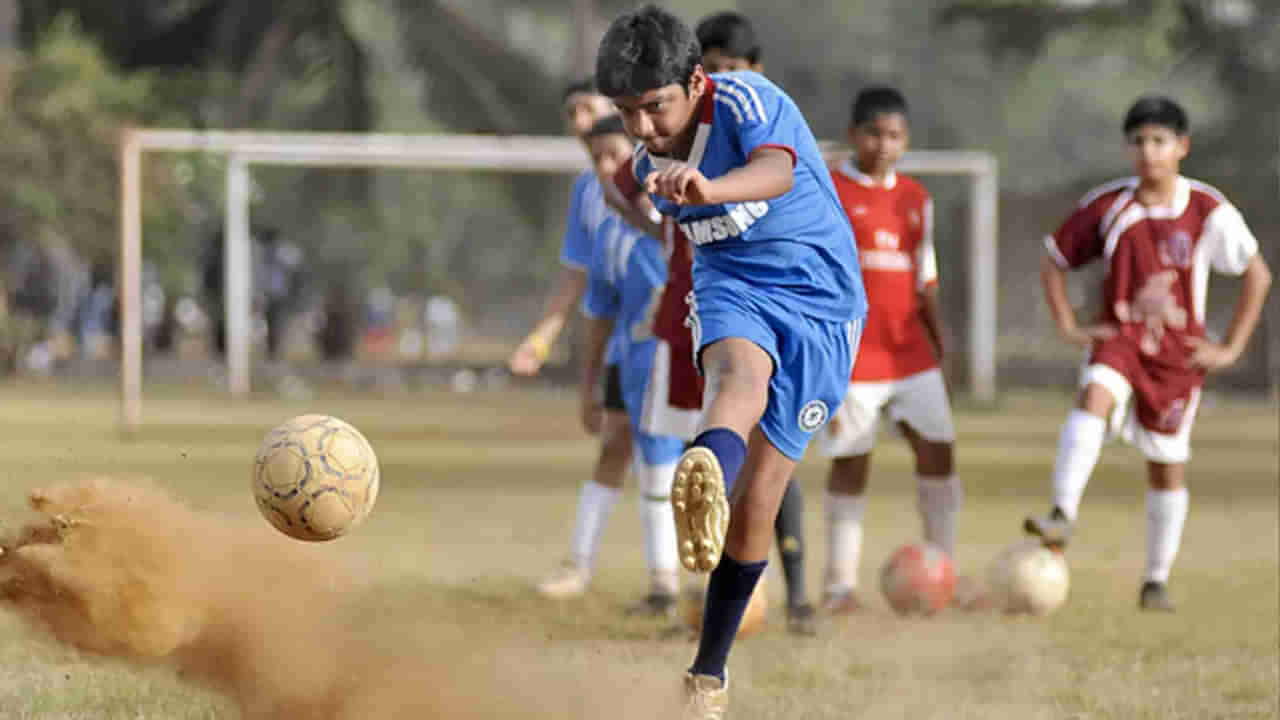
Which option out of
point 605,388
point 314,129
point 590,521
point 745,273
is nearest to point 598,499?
point 590,521

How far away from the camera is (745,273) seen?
548 cm

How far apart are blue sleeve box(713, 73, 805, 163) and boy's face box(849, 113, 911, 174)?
2641mm

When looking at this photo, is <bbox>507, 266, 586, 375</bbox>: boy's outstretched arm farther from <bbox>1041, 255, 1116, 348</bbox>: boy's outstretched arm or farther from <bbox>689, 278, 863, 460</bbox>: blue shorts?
<bbox>689, 278, 863, 460</bbox>: blue shorts

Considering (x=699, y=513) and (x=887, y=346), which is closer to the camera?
(x=699, y=513)

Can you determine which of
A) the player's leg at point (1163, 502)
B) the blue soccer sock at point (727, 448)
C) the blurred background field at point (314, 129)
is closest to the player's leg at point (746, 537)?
the blue soccer sock at point (727, 448)

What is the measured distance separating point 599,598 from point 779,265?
343 cm

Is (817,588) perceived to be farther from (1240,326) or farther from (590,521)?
(1240,326)

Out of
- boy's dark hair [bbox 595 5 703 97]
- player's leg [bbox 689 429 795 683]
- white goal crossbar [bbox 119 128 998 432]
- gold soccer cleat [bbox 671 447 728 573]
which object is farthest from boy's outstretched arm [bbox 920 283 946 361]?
white goal crossbar [bbox 119 128 998 432]

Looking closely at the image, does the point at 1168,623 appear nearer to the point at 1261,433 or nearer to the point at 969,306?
the point at 1261,433

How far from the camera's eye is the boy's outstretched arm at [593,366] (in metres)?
8.58

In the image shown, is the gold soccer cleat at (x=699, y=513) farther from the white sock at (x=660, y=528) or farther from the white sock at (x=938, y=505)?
the white sock at (x=938, y=505)

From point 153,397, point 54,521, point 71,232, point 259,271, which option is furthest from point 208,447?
point 71,232

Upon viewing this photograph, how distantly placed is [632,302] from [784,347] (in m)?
2.85

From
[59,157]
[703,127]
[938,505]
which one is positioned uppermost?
[703,127]
